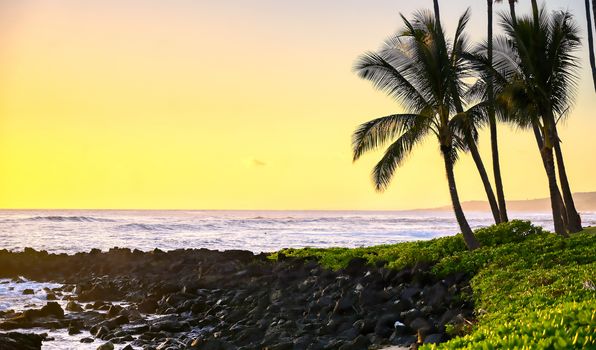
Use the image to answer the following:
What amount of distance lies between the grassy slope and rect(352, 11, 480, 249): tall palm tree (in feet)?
7.41

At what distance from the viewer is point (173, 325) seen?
16.4 m

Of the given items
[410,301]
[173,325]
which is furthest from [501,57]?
[173,325]

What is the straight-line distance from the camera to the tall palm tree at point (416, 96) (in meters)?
19.7

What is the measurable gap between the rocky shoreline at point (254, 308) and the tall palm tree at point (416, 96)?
3.71 meters

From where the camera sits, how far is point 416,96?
20.2m

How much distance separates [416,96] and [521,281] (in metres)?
8.44

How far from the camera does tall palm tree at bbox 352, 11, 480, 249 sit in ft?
64.6

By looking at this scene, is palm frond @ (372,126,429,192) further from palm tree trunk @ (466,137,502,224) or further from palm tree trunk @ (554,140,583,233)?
palm tree trunk @ (554,140,583,233)

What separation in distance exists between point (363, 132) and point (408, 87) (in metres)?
2.19

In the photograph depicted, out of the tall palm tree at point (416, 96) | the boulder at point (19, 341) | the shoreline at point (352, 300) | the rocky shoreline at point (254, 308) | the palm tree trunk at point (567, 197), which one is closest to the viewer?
the shoreline at point (352, 300)

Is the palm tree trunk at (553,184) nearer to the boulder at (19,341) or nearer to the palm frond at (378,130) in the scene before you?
the palm frond at (378,130)

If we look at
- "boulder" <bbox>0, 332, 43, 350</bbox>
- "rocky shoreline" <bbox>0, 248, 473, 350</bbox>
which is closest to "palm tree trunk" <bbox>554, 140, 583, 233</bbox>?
"rocky shoreline" <bbox>0, 248, 473, 350</bbox>

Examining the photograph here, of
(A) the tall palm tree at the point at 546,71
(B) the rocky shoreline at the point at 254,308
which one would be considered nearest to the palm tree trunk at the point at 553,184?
(A) the tall palm tree at the point at 546,71

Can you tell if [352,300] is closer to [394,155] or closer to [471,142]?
[394,155]
